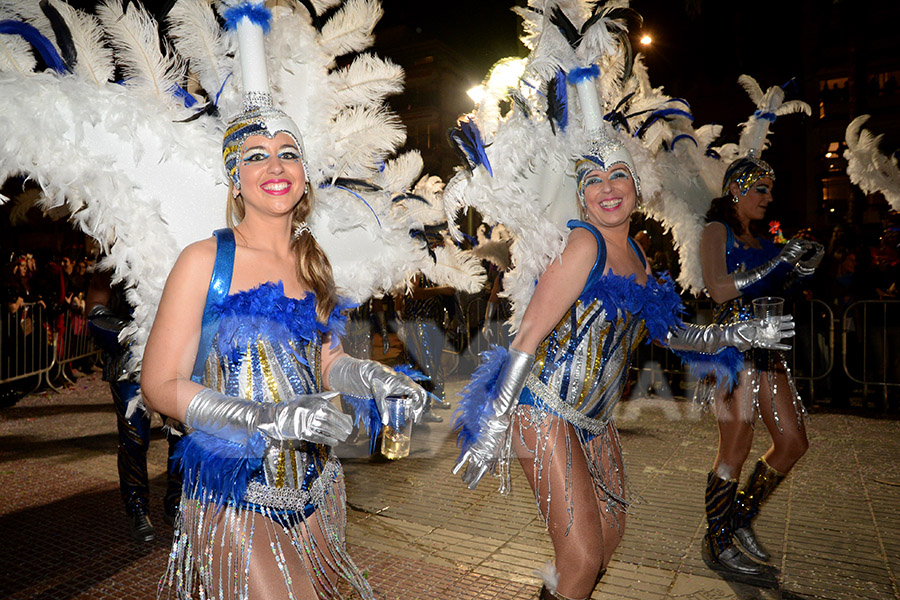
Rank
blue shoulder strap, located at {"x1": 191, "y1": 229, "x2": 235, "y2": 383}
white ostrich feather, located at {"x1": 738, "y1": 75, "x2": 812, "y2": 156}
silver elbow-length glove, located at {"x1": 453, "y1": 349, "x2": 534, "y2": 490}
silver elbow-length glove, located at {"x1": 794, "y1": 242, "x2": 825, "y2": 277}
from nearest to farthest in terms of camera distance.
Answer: blue shoulder strap, located at {"x1": 191, "y1": 229, "x2": 235, "y2": 383} < silver elbow-length glove, located at {"x1": 453, "y1": 349, "x2": 534, "y2": 490} < silver elbow-length glove, located at {"x1": 794, "y1": 242, "x2": 825, "y2": 277} < white ostrich feather, located at {"x1": 738, "y1": 75, "x2": 812, "y2": 156}

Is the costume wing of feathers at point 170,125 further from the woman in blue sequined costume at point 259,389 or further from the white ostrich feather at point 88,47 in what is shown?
the woman in blue sequined costume at point 259,389

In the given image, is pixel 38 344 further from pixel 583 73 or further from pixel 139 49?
pixel 583 73

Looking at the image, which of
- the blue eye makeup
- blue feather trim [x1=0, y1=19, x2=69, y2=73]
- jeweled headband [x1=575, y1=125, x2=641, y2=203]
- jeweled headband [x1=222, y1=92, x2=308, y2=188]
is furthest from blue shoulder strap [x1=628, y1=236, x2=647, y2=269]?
blue feather trim [x1=0, y1=19, x2=69, y2=73]

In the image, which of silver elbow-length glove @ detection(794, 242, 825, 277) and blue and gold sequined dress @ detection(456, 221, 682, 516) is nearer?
blue and gold sequined dress @ detection(456, 221, 682, 516)

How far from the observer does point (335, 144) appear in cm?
251

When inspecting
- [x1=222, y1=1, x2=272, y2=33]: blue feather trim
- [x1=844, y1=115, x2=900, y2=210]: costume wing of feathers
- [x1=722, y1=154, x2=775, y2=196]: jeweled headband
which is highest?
[x1=222, y1=1, x2=272, y2=33]: blue feather trim

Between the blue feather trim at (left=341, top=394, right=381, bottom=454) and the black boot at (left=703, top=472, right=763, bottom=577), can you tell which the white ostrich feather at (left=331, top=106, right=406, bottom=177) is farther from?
the black boot at (left=703, top=472, right=763, bottom=577)

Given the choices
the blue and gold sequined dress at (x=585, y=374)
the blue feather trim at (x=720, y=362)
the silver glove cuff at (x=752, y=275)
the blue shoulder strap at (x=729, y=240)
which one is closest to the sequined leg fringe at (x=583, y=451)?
the blue and gold sequined dress at (x=585, y=374)

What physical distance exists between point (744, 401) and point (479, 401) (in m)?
1.81

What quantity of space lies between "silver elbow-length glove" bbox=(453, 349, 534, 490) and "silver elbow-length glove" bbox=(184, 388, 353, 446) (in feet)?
2.64

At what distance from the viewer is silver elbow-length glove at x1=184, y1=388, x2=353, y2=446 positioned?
64.6 inches

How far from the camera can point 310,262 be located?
7.29 ft

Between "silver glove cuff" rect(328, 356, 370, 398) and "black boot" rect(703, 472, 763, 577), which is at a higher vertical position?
"silver glove cuff" rect(328, 356, 370, 398)

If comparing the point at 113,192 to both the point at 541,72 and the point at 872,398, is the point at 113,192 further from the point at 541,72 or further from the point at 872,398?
the point at 872,398
